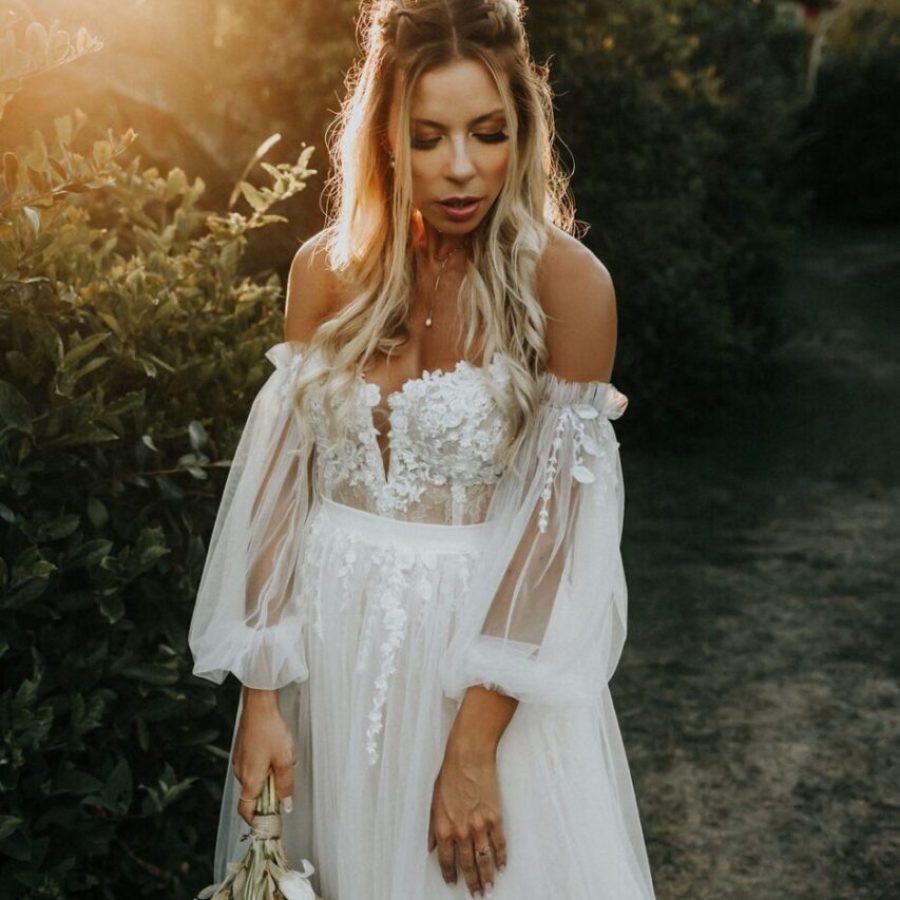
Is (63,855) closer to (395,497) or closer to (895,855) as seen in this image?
(395,497)

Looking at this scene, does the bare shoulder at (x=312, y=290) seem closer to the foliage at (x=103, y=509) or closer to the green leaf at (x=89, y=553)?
the foliage at (x=103, y=509)

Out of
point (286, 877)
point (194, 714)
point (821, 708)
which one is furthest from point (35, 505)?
point (821, 708)

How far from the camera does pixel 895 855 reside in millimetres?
4457

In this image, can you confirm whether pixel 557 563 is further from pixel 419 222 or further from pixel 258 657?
pixel 419 222

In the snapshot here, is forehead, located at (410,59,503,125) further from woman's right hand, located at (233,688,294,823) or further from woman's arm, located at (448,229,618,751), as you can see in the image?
woman's right hand, located at (233,688,294,823)

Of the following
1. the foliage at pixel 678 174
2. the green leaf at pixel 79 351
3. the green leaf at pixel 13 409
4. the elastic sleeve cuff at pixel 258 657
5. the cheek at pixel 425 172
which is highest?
the foliage at pixel 678 174

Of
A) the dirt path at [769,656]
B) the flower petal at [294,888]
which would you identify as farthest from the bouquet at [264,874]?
the dirt path at [769,656]

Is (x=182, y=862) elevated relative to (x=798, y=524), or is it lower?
lower

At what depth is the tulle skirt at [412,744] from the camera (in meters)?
2.57

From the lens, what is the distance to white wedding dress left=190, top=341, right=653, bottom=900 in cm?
251

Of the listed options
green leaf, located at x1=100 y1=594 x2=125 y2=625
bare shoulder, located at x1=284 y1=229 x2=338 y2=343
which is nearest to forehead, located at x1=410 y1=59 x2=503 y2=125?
bare shoulder, located at x1=284 y1=229 x2=338 y2=343

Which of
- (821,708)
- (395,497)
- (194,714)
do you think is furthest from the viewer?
(821,708)

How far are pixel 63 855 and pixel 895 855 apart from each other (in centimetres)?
261

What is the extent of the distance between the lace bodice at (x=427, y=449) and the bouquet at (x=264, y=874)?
1.97 feet
